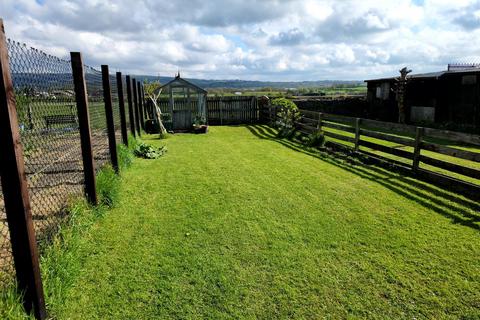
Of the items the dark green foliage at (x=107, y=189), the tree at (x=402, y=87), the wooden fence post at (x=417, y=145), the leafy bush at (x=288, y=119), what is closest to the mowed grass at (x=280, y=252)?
the dark green foliage at (x=107, y=189)

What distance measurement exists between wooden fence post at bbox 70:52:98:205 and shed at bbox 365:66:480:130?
17112 millimetres

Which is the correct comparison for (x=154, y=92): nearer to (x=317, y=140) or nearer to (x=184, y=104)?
(x=184, y=104)

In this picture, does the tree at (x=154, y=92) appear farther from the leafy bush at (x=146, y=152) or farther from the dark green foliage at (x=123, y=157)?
the dark green foliage at (x=123, y=157)

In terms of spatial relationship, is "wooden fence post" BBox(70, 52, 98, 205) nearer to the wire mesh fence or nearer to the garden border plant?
the wire mesh fence

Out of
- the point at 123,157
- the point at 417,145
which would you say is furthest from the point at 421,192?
the point at 123,157

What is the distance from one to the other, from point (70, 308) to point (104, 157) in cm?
493

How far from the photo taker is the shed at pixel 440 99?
54.1ft

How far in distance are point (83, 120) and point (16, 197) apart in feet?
8.45

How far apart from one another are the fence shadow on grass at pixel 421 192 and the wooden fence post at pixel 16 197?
17.1 ft

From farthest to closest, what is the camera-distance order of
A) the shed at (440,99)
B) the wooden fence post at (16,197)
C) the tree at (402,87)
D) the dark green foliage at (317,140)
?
the tree at (402,87)
the shed at (440,99)
the dark green foliage at (317,140)
the wooden fence post at (16,197)

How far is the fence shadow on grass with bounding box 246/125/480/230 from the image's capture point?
5137 mm

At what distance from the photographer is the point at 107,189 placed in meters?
5.32

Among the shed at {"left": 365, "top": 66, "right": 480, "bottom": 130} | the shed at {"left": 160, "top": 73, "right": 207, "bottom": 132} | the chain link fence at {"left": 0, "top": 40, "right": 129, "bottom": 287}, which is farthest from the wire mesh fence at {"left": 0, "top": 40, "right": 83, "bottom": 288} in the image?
the shed at {"left": 365, "top": 66, "right": 480, "bottom": 130}

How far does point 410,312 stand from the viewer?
2.96 metres
